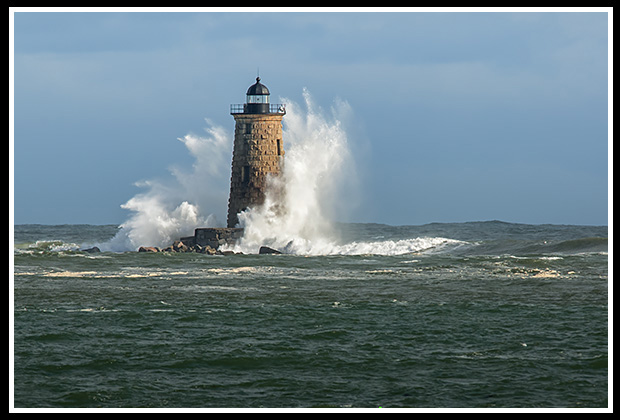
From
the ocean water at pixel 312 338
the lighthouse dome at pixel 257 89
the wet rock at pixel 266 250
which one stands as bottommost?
the ocean water at pixel 312 338

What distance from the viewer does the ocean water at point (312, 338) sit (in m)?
10.5

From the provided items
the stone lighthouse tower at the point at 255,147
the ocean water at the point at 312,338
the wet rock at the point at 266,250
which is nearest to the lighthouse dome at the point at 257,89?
the stone lighthouse tower at the point at 255,147

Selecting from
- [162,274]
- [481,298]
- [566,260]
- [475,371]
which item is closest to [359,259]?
[566,260]

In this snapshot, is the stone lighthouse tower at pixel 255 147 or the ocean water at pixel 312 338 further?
the stone lighthouse tower at pixel 255 147

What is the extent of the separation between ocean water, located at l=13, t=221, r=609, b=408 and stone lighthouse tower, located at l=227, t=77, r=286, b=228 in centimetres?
1059

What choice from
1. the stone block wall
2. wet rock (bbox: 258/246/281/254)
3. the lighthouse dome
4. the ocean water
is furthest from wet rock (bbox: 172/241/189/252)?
the ocean water

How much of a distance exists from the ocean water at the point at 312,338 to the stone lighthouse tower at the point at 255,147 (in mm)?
10587

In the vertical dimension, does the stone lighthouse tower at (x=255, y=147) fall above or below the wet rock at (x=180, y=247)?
above

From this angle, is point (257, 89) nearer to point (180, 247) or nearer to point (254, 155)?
point (254, 155)

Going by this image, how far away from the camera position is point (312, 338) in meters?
14.0

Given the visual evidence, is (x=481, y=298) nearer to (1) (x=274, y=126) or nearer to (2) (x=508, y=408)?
(2) (x=508, y=408)

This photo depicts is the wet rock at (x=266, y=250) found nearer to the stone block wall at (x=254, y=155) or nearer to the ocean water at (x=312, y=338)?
the stone block wall at (x=254, y=155)

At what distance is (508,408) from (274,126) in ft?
88.6
